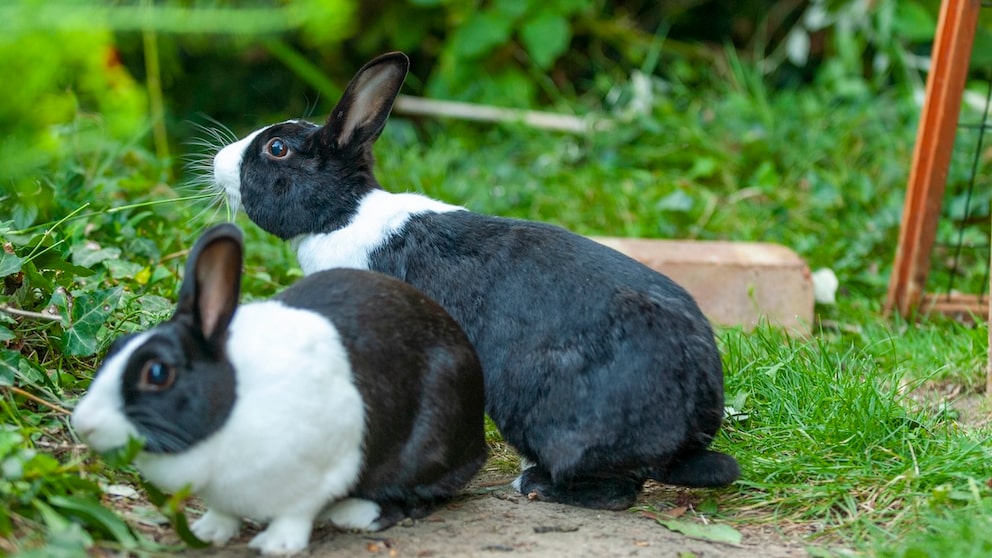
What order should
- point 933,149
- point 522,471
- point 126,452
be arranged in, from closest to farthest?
point 126,452 < point 522,471 < point 933,149

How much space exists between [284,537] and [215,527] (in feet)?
0.59

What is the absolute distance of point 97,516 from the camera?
238cm

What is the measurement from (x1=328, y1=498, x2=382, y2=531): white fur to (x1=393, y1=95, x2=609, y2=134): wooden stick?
13.3ft

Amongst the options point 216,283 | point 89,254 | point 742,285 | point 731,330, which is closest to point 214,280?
point 216,283

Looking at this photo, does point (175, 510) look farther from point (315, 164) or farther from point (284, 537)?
point (315, 164)

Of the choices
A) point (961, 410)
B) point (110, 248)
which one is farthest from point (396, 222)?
point (961, 410)

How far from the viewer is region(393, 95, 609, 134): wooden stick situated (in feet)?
21.5

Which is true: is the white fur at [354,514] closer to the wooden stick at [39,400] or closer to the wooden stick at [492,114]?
the wooden stick at [39,400]

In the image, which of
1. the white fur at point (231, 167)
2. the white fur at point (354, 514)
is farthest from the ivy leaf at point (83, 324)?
the white fur at point (354, 514)

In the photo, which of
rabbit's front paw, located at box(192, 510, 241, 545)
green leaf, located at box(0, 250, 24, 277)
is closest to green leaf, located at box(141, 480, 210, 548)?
rabbit's front paw, located at box(192, 510, 241, 545)

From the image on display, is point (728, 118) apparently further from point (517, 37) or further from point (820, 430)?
point (820, 430)

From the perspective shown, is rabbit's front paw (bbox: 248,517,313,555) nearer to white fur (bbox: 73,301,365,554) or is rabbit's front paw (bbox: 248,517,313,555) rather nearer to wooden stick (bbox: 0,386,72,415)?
white fur (bbox: 73,301,365,554)

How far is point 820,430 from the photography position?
10.2ft

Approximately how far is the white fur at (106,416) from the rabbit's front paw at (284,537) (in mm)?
382
